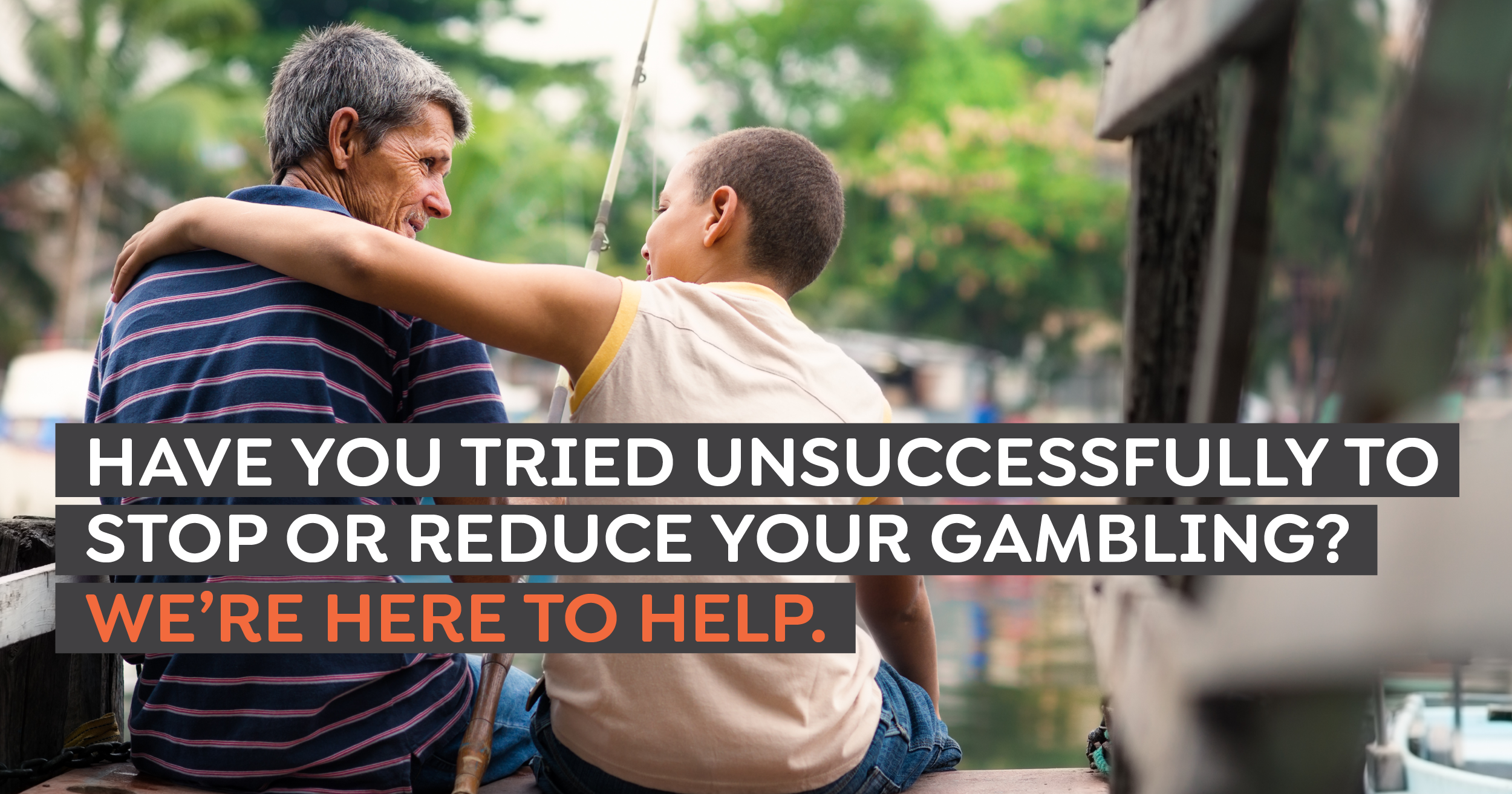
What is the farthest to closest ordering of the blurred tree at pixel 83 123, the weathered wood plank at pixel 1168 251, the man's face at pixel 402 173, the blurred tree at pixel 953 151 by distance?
the blurred tree at pixel 953 151
the blurred tree at pixel 83 123
the weathered wood plank at pixel 1168 251
the man's face at pixel 402 173

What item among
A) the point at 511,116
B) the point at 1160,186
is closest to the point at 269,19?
the point at 511,116

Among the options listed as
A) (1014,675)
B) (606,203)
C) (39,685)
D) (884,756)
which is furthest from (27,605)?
(1014,675)

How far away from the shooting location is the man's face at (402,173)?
76.2 inches

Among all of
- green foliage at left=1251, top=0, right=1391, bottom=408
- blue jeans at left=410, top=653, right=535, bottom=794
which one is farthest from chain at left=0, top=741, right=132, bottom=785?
green foliage at left=1251, top=0, right=1391, bottom=408

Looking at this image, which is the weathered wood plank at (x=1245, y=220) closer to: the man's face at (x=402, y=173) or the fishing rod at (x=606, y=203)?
the fishing rod at (x=606, y=203)

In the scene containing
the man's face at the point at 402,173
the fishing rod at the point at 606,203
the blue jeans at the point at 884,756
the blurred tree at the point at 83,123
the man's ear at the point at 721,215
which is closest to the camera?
the blue jeans at the point at 884,756

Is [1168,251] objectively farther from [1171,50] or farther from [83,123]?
[83,123]

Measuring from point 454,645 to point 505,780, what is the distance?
0.89 feet

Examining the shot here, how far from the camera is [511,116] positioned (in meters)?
18.4

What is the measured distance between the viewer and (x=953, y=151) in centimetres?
2155

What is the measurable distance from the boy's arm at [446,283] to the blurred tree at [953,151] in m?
18.6

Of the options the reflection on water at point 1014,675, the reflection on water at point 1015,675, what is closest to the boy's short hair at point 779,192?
the reflection on water at point 1014,675

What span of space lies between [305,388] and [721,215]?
59cm

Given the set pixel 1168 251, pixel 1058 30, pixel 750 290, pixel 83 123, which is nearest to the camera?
pixel 750 290
